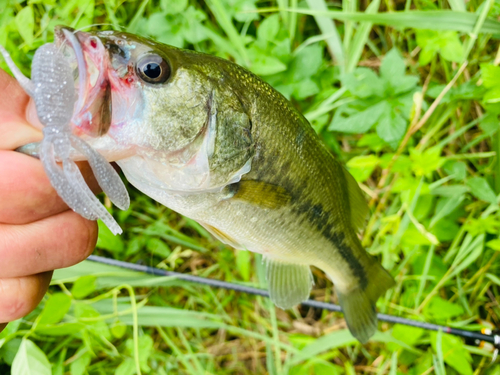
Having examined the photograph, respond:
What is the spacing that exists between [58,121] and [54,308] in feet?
3.53

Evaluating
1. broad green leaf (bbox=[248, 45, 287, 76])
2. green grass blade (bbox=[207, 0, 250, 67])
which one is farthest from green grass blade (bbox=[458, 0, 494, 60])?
green grass blade (bbox=[207, 0, 250, 67])

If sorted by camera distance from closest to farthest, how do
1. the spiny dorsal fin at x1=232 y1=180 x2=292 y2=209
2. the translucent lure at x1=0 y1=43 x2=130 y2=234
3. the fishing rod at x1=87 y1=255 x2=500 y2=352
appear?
the translucent lure at x1=0 y1=43 x2=130 y2=234 → the spiny dorsal fin at x1=232 y1=180 x2=292 y2=209 → the fishing rod at x1=87 y1=255 x2=500 y2=352

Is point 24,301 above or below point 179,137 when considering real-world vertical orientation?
below

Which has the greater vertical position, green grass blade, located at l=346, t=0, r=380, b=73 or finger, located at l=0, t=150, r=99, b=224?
green grass blade, located at l=346, t=0, r=380, b=73

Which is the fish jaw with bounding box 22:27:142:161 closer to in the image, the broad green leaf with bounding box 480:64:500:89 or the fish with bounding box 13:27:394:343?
the fish with bounding box 13:27:394:343

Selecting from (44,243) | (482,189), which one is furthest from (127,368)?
(482,189)

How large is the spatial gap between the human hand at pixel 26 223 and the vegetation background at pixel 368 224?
0.63 metres

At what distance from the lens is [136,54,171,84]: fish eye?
92cm

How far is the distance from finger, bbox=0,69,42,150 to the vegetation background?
3.24 ft

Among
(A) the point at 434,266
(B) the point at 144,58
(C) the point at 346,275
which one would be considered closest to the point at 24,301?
(B) the point at 144,58

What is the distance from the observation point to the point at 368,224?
7.28ft

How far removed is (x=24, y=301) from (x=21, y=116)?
Answer: 533 mm

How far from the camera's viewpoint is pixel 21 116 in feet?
3.13

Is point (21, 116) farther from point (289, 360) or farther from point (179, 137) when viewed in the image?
point (289, 360)
